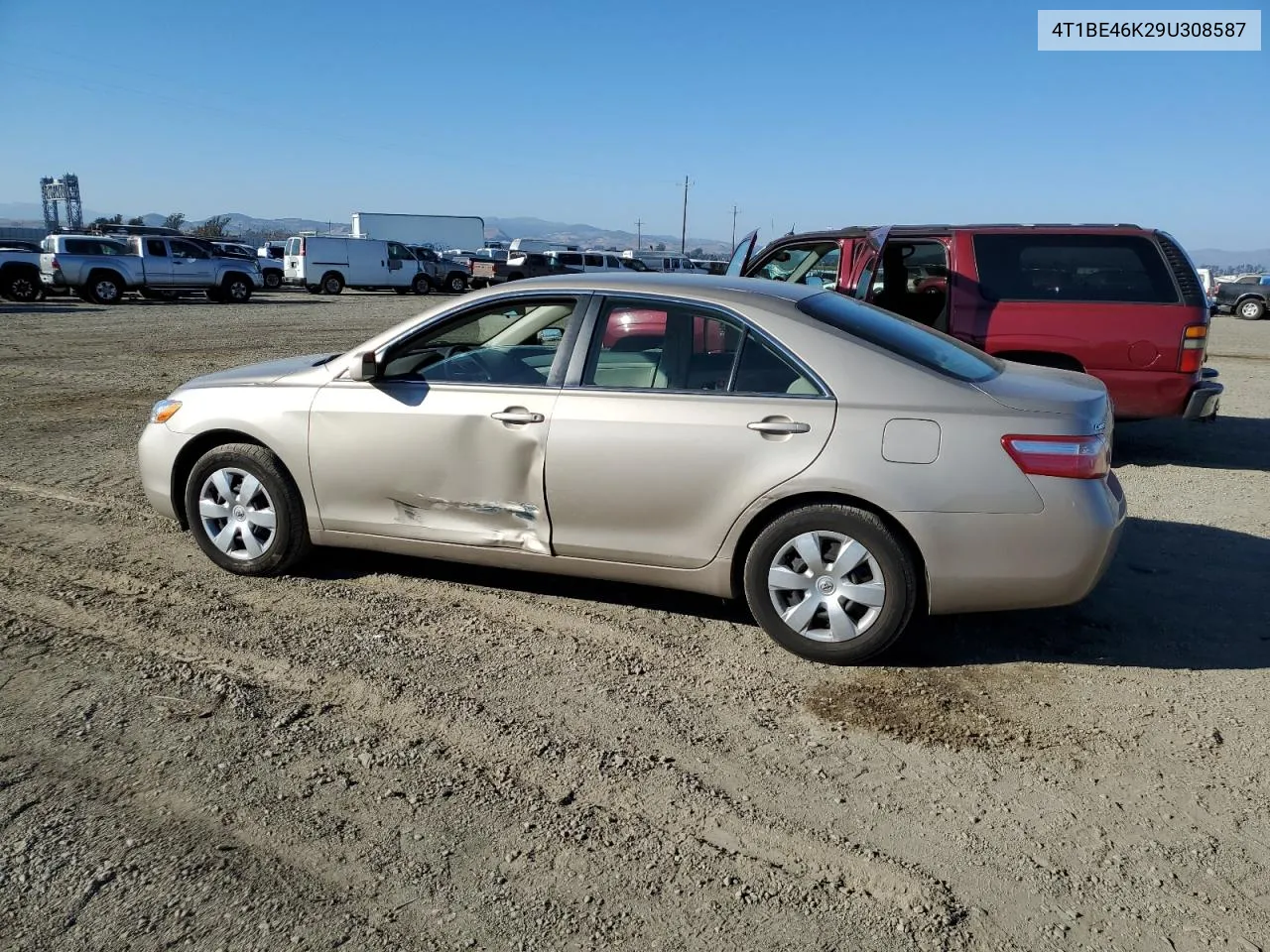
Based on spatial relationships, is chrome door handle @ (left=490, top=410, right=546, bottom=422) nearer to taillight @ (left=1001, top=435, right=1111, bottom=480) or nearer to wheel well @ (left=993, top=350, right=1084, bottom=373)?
taillight @ (left=1001, top=435, right=1111, bottom=480)

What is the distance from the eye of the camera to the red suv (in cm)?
772

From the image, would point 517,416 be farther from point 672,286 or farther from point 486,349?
point 672,286

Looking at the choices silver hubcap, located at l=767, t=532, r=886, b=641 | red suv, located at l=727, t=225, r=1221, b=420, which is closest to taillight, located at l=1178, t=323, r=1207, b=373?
red suv, located at l=727, t=225, r=1221, b=420

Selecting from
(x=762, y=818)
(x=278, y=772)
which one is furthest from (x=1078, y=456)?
(x=278, y=772)

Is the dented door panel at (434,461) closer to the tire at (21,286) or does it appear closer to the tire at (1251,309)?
the tire at (21,286)

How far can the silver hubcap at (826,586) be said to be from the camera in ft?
13.4

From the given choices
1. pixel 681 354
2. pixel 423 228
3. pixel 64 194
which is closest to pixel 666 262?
pixel 423 228

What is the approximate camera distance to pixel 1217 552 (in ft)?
19.0

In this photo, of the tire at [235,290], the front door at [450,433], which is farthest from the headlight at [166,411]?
the tire at [235,290]

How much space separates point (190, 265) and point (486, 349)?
2667 cm

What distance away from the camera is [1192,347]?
25.1 feet

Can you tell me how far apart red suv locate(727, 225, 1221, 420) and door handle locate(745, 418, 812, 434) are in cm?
438

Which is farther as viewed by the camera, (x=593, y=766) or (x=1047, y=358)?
(x=1047, y=358)

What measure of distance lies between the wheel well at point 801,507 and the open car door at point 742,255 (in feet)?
21.5
